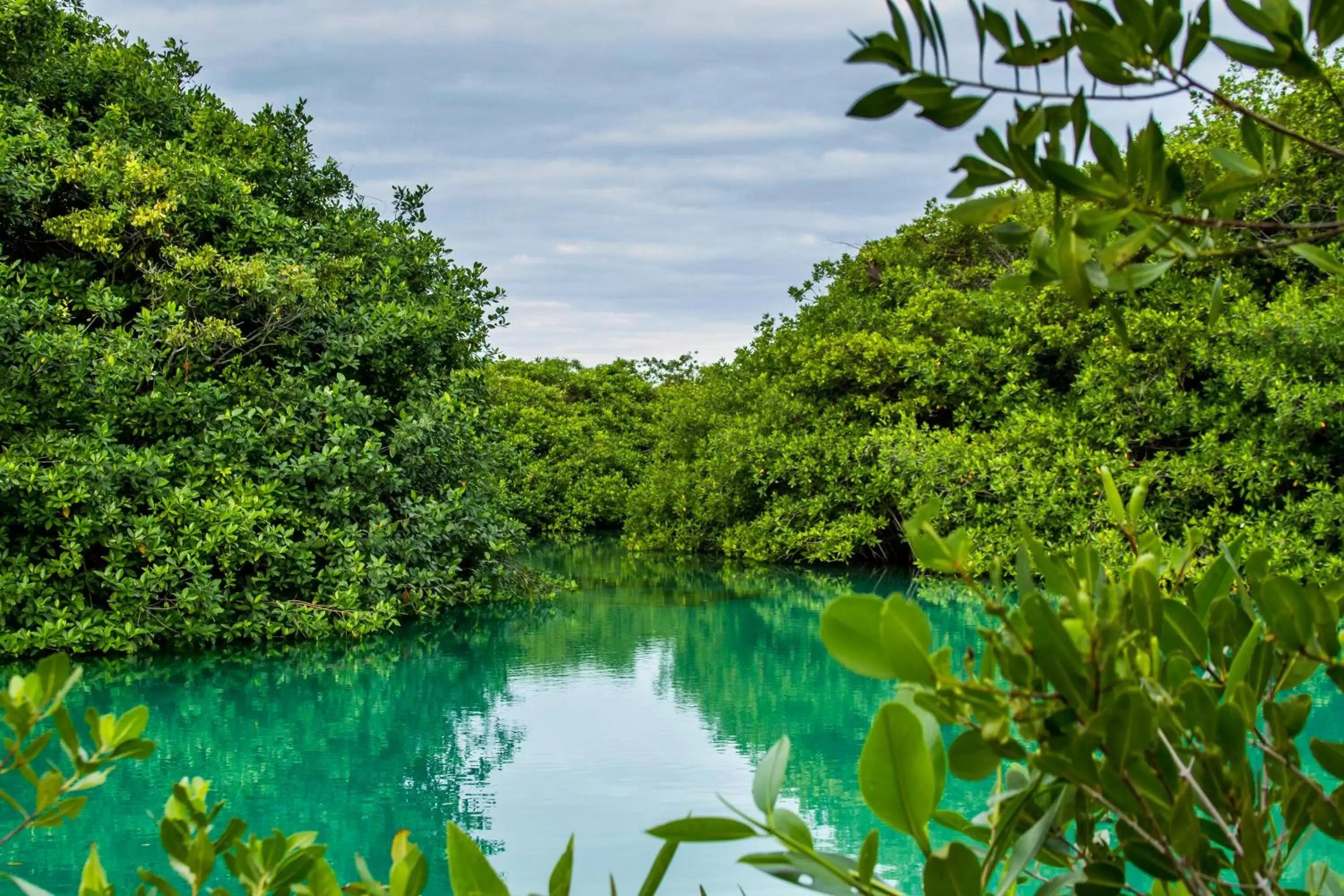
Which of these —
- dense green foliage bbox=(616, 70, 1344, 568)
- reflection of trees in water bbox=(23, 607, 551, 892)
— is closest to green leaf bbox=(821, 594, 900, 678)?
reflection of trees in water bbox=(23, 607, 551, 892)

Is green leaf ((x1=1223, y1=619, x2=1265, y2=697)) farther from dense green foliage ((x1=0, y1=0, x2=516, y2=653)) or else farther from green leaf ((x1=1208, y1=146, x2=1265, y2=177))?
dense green foliage ((x1=0, y1=0, x2=516, y2=653))

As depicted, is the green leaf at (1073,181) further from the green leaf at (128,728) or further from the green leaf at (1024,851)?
the green leaf at (128,728)

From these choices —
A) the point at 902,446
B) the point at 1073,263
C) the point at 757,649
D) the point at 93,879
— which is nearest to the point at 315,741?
the point at 757,649

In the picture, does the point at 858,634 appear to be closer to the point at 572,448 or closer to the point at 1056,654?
the point at 1056,654

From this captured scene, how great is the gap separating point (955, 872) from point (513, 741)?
4833 millimetres

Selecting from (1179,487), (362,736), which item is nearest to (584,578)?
(1179,487)

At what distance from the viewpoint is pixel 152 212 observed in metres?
7.30

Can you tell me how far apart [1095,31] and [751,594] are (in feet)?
31.3

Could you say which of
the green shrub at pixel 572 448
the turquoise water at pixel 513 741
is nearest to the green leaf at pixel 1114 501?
the turquoise water at pixel 513 741

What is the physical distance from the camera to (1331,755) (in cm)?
66

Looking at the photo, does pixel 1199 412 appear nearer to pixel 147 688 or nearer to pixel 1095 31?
pixel 147 688

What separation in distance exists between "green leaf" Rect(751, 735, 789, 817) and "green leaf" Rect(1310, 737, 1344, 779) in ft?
1.02

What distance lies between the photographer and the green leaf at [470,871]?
0.70 m

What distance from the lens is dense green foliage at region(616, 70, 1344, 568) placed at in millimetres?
8523
